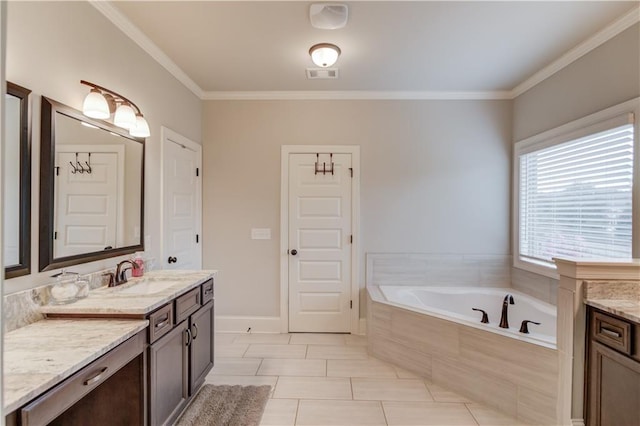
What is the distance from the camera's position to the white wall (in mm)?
1467

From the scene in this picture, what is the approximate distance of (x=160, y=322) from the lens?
1675 mm

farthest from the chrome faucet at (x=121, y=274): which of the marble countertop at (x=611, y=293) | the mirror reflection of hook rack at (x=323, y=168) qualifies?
the marble countertop at (x=611, y=293)

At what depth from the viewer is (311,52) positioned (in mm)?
2484

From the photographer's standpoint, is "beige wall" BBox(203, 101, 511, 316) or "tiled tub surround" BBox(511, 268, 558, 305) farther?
"beige wall" BBox(203, 101, 511, 316)

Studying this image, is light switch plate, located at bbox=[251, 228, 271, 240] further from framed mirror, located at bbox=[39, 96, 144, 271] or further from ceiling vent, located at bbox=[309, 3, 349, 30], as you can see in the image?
ceiling vent, located at bbox=[309, 3, 349, 30]

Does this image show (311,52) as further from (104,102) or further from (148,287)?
(148,287)

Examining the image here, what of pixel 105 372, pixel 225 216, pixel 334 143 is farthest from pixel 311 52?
pixel 105 372

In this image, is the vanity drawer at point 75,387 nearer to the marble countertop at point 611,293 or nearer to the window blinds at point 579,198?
the marble countertop at point 611,293

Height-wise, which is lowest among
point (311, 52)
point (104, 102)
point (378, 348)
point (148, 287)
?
point (378, 348)

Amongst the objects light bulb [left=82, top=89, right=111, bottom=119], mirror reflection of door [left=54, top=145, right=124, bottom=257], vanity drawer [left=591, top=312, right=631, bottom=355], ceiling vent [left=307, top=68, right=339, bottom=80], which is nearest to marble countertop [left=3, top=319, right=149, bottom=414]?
mirror reflection of door [left=54, top=145, right=124, bottom=257]

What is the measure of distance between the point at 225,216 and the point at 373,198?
1699 mm

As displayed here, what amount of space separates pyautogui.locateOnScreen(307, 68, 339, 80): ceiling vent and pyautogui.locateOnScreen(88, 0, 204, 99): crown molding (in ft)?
4.00

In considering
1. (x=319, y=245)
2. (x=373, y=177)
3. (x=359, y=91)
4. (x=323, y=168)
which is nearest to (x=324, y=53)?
(x=359, y=91)

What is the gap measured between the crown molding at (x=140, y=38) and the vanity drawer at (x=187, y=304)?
1.88 metres
